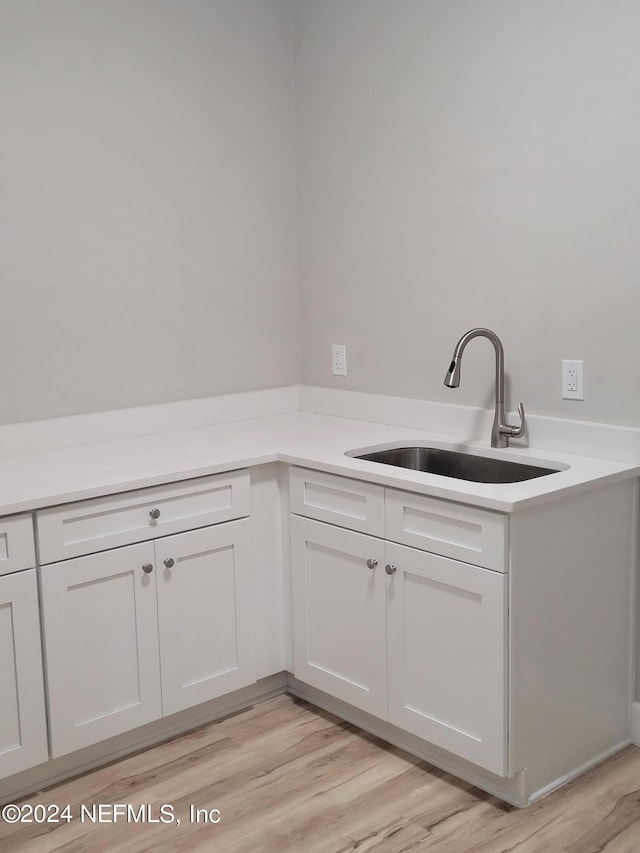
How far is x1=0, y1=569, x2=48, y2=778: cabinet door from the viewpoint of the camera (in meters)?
2.19

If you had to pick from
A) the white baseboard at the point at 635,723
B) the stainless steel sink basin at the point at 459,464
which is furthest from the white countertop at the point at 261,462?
the white baseboard at the point at 635,723

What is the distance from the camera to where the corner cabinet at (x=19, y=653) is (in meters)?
2.18

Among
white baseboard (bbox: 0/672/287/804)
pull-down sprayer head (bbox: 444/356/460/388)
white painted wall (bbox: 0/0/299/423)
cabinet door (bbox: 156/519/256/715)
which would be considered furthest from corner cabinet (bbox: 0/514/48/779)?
pull-down sprayer head (bbox: 444/356/460/388)

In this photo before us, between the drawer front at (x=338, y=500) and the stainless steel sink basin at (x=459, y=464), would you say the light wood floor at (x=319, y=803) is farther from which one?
the stainless steel sink basin at (x=459, y=464)

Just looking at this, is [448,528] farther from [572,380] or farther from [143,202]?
[143,202]

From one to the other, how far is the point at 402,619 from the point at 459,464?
0.54 meters

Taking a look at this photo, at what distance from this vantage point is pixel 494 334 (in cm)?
257

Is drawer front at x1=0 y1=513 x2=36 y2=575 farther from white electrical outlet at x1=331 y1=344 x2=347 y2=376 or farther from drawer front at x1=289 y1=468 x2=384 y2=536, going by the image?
white electrical outlet at x1=331 y1=344 x2=347 y2=376

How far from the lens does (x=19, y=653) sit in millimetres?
2217

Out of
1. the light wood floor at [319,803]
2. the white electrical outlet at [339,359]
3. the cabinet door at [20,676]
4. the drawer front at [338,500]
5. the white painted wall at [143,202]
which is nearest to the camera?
the light wood floor at [319,803]

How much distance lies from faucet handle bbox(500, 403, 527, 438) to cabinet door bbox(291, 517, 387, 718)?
506mm

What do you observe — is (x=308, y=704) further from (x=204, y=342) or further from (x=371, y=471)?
(x=204, y=342)

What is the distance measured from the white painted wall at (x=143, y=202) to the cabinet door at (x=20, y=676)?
70cm

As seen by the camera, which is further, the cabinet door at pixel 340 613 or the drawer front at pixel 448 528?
the cabinet door at pixel 340 613
